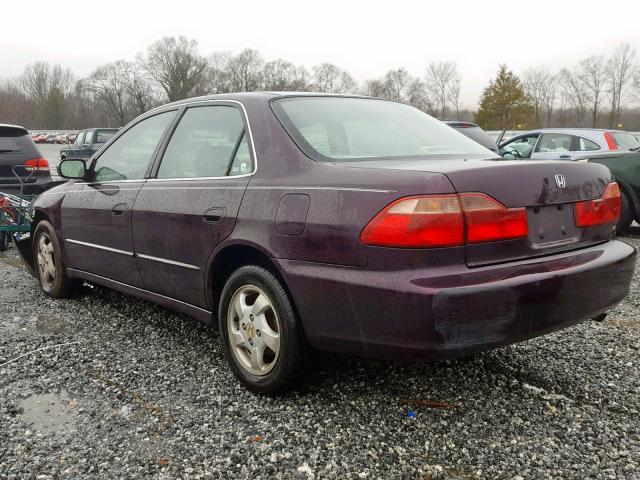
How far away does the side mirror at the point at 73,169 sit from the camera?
173 inches

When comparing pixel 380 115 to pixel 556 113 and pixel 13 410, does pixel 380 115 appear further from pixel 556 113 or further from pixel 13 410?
pixel 556 113

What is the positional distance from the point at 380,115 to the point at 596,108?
222 feet

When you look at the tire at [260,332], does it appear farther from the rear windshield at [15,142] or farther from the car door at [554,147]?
the car door at [554,147]

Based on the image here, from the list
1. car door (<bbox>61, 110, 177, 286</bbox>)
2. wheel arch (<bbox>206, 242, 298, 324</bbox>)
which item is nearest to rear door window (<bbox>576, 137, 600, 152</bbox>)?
car door (<bbox>61, 110, 177, 286</bbox>)

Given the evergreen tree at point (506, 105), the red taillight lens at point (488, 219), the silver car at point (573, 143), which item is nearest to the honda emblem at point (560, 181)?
the red taillight lens at point (488, 219)

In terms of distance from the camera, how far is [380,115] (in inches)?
133

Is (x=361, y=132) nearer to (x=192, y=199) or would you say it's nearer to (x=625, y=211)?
(x=192, y=199)

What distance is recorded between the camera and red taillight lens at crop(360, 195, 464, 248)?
2.26 m

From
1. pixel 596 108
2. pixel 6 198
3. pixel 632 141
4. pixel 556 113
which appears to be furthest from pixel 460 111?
pixel 6 198

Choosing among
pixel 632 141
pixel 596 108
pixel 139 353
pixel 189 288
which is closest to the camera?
pixel 189 288

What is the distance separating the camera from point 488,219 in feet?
7.62

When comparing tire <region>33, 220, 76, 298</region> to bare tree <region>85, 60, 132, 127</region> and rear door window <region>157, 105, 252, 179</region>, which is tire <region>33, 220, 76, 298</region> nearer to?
rear door window <region>157, 105, 252, 179</region>

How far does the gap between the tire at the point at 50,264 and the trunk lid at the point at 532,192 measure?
3.06 metres

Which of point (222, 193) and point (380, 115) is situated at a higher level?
point (380, 115)
